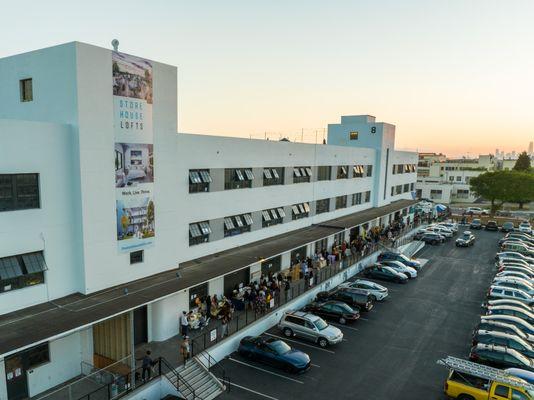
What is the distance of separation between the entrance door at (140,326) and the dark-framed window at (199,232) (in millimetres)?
5356

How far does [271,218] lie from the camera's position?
3044 centimetres

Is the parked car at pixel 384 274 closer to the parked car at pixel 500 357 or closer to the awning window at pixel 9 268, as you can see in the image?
the parked car at pixel 500 357

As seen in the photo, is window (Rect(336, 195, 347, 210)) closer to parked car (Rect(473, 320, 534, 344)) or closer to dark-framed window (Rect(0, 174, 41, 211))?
parked car (Rect(473, 320, 534, 344))

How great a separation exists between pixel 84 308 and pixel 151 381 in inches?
159

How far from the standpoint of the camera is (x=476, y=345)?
19984 millimetres

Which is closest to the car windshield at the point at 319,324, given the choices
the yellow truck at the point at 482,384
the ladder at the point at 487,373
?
the yellow truck at the point at 482,384

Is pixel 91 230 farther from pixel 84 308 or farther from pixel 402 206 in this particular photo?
pixel 402 206

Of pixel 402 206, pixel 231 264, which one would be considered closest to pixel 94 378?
pixel 231 264

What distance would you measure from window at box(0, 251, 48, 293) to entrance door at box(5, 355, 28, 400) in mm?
2617

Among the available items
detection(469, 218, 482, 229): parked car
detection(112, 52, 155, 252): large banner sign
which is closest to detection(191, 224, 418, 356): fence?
detection(112, 52, 155, 252): large banner sign

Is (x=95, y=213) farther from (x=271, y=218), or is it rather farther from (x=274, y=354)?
(x=271, y=218)

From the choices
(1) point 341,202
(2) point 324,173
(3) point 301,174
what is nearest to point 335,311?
(3) point 301,174

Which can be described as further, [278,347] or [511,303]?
[511,303]

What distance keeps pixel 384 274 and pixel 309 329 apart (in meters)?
13.5
